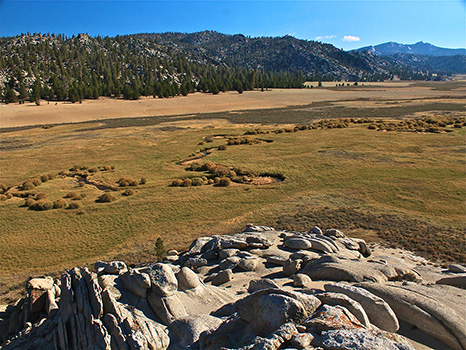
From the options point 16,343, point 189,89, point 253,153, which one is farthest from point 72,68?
point 16,343

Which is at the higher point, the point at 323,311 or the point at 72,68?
the point at 72,68

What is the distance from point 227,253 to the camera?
59.5 feet

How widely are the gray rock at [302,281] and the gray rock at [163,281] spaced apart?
4906 mm

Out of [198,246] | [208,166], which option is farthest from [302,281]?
[208,166]

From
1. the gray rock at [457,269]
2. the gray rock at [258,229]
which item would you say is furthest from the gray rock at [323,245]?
the gray rock at [457,269]

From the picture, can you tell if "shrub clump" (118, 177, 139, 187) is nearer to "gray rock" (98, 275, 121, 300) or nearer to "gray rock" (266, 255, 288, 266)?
"gray rock" (266, 255, 288, 266)

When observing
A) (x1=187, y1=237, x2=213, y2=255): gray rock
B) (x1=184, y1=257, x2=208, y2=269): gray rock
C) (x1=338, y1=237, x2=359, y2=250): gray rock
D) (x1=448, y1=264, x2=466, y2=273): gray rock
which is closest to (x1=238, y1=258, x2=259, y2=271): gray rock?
(x1=184, y1=257, x2=208, y2=269): gray rock

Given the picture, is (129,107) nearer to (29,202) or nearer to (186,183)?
(186,183)

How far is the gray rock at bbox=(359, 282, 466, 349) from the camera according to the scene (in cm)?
905

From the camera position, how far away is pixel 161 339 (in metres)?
9.77

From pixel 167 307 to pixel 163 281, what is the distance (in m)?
1.03

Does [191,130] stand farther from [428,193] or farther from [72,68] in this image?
[72,68]

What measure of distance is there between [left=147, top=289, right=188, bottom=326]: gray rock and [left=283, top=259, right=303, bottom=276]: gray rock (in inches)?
225

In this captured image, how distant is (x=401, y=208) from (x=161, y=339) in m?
24.1
